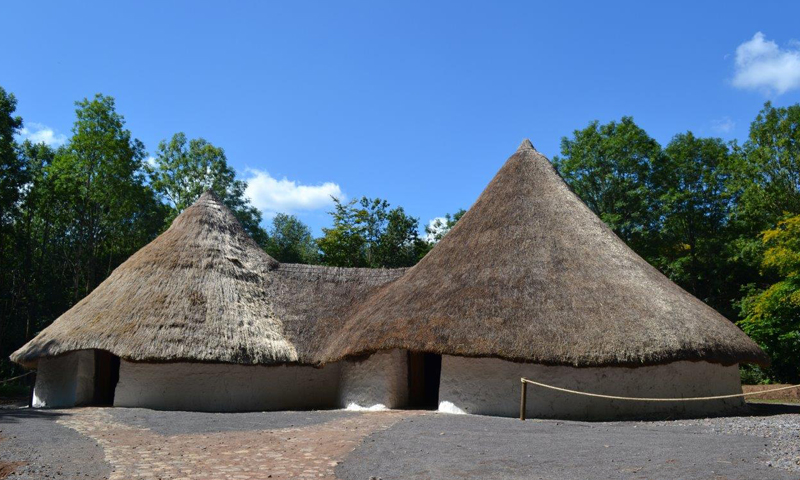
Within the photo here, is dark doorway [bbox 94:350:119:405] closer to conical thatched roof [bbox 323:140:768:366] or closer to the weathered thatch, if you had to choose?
the weathered thatch

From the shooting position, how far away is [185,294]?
613 inches

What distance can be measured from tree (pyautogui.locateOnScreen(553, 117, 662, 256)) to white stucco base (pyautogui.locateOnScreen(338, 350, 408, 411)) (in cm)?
2164

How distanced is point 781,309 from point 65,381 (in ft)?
79.5

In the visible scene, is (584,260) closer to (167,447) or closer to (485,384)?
(485,384)

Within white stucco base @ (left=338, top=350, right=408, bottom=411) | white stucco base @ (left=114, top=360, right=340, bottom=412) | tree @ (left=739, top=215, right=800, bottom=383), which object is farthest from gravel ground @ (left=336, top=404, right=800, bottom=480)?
tree @ (left=739, top=215, right=800, bottom=383)

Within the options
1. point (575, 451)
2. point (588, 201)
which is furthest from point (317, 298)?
point (588, 201)

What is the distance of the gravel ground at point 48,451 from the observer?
22.1 ft

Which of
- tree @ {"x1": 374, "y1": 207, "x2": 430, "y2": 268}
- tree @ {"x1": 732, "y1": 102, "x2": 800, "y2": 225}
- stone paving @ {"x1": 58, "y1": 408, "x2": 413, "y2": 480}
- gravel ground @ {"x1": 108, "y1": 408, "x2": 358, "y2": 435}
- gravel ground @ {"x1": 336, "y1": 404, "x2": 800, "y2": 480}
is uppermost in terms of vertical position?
tree @ {"x1": 732, "y1": 102, "x2": 800, "y2": 225}

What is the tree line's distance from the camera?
29.9 metres

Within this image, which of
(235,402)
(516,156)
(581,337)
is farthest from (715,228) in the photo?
(235,402)

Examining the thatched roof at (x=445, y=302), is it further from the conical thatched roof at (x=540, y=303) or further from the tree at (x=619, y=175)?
the tree at (x=619, y=175)

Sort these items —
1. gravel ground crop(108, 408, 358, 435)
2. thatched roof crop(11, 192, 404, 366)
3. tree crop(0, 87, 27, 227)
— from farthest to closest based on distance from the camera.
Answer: tree crop(0, 87, 27, 227) → thatched roof crop(11, 192, 404, 366) → gravel ground crop(108, 408, 358, 435)

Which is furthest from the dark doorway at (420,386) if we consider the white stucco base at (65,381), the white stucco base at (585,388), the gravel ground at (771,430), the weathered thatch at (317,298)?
the white stucco base at (65,381)

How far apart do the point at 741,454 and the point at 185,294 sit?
12676 millimetres
